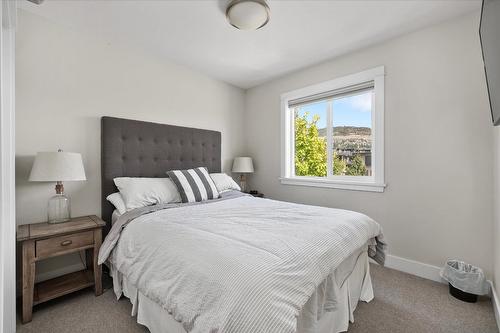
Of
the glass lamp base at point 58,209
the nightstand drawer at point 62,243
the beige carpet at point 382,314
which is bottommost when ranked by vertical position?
the beige carpet at point 382,314

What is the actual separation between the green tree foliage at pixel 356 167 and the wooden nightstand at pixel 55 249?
267 centimetres

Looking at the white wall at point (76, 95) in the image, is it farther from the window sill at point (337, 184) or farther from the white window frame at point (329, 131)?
the window sill at point (337, 184)

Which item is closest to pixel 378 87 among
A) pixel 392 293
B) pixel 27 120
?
pixel 392 293

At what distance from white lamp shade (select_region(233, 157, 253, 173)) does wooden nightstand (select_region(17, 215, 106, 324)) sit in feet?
6.40

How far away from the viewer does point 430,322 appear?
1685 mm

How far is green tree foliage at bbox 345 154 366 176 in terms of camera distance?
2.82 meters

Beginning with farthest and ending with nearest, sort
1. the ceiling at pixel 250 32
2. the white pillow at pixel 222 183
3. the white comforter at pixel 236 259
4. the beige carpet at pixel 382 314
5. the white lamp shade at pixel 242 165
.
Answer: the white lamp shade at pixel 242 165 → the white pillow at pixel 222 183 → the ceiling at pixel 250 32 → the beige carpet at pixel 382 314 → the white comforter at pixel 236 259

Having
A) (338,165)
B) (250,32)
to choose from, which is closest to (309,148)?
(338,165)

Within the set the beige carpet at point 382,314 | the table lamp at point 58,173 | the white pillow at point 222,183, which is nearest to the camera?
the beige carpet at point 382,314

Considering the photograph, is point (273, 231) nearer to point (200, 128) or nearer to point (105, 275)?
point (105, 275)

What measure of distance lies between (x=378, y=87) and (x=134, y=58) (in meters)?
2.70

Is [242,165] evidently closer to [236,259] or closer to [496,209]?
[236,259]

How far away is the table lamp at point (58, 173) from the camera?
1839 mm

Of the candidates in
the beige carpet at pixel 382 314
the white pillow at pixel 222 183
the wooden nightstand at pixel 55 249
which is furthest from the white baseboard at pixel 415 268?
the wooden nightstand at pixel 55 249
